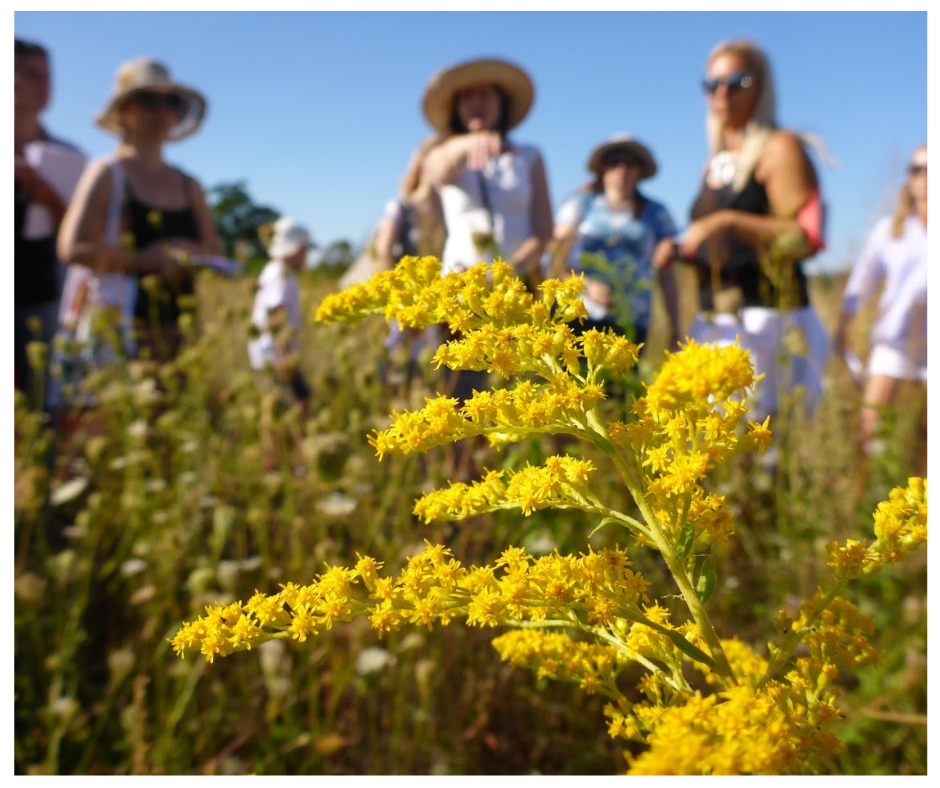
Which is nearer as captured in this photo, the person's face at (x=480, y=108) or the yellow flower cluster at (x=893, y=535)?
the yellow flower cluster at (x=893, y=535)

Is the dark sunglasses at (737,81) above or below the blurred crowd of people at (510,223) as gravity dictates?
above

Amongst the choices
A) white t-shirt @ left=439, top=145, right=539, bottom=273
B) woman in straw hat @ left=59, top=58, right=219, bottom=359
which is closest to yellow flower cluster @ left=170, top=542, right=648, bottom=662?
white t-shirt @ left=439, top=145, right=539, bottom=273

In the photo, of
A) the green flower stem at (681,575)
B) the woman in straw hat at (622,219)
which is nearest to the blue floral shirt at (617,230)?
the woman in straw hat at (622,219)

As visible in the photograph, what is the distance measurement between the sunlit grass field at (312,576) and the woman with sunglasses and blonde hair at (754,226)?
10.2 inches

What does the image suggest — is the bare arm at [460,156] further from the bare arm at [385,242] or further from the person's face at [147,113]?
the person's face at [147,113]

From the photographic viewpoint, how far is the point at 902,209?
2.34 metres

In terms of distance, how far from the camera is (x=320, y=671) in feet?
4.57

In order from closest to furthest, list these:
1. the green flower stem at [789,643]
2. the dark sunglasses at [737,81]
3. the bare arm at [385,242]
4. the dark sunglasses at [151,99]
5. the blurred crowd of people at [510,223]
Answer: the green flower stem at [789,643] → the blurred crowd of people at [510,223] → the bare arm at [385,242] → the dark sunglasses at [737,81] → the dark sunglasses at [151,99]

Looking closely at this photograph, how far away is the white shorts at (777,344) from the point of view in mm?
1774

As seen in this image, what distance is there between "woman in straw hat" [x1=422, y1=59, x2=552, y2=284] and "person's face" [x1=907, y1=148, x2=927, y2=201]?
41.8 inches

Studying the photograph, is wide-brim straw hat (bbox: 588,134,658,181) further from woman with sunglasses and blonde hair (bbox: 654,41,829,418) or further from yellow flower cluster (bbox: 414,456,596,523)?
yellow flower cluster (bbox: 414,456,596,523)

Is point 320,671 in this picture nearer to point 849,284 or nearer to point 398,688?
point 398,688

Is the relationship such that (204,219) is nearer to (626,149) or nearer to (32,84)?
(32,84)

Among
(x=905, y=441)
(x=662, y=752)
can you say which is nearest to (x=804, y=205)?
(x=905, y=441)
